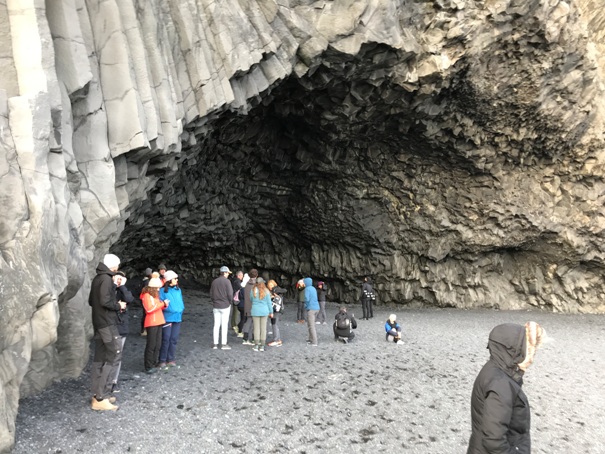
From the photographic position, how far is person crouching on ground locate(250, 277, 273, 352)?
34.5 feet

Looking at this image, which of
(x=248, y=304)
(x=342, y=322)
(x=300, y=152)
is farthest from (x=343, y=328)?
(x=300, y=152)

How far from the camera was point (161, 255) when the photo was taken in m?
27.3

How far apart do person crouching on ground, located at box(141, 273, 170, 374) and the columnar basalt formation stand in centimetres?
110

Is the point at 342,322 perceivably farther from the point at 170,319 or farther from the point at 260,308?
the point at 170,319

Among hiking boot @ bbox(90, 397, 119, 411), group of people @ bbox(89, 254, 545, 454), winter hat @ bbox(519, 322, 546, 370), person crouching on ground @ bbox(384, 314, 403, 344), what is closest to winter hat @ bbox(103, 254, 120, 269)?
group of people @ bbox(89, 254, 545, 454)

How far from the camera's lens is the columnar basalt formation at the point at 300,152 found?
6055 mm

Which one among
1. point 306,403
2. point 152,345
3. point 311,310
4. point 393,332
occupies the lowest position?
point 306,403

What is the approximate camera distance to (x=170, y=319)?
28.7 ft

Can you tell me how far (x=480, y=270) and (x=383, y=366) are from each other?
49.0 feet

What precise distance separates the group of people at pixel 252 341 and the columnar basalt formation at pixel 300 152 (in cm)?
68

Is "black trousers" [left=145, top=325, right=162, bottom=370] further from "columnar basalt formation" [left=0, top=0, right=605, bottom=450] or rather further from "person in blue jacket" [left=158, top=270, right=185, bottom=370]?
"columnar basalt formation" [left=0, top=0, right=605, bottom=450]

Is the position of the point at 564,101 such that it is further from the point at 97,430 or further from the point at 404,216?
the point at 97,430

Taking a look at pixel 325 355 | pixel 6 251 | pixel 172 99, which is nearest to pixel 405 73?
pixel 172 99

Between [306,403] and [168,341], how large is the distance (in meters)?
3.32
